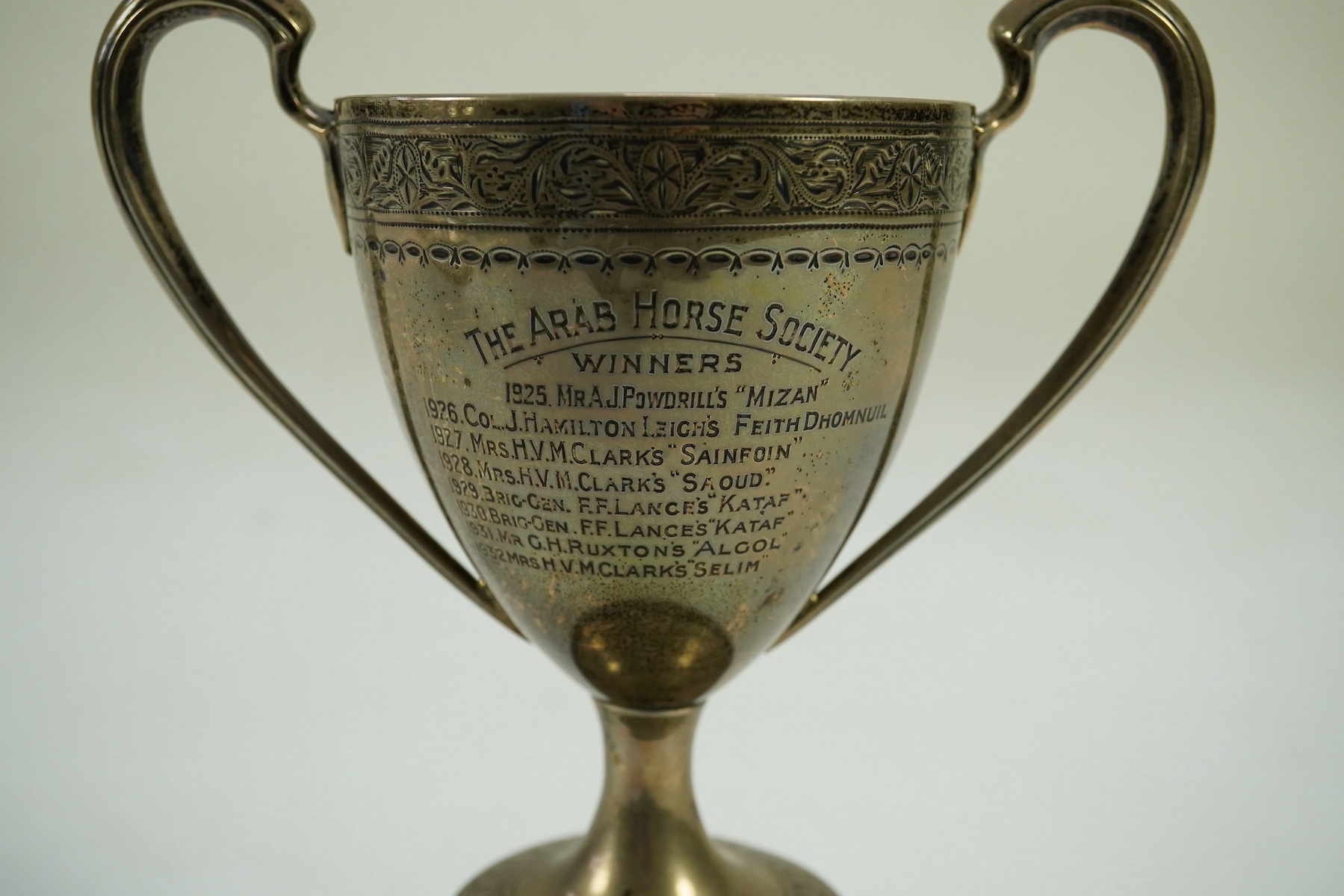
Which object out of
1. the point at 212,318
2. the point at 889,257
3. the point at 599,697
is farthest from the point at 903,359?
the point at 212,318

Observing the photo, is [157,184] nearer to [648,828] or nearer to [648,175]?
[648,175]

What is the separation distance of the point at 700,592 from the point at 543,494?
138 mm

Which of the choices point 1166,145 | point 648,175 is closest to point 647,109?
point 648,175

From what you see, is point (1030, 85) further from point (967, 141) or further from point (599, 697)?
point (599, 697)

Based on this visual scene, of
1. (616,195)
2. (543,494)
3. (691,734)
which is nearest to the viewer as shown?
(616,195)

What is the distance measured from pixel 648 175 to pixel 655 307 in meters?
0.08

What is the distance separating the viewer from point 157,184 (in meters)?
1.15

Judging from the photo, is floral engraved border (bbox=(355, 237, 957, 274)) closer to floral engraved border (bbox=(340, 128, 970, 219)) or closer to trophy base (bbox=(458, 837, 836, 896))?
floral engraved border (bbox=(340, 128, 970, 219))

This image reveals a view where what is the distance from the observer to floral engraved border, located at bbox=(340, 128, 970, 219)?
91 centimetres

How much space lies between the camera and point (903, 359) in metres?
1.05

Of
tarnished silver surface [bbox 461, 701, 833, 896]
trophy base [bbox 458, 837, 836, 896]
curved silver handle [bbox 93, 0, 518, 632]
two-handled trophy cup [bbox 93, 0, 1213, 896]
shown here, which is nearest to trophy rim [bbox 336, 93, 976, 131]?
two-handled trophy cup [bbox 93, 0, 1213, 896]

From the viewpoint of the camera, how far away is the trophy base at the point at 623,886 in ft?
4.18

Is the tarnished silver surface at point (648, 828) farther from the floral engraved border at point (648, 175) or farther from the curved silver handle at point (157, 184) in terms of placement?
the floral engraved border at point (648, 175)

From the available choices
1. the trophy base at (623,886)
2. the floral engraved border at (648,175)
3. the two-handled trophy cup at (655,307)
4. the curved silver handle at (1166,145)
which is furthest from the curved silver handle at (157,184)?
the curved silver handle at (1166,145)
